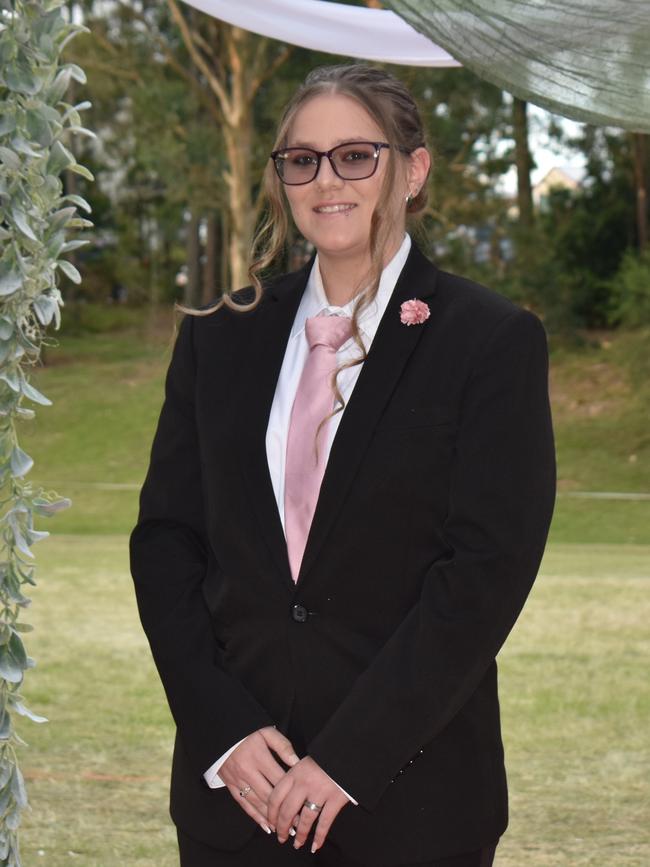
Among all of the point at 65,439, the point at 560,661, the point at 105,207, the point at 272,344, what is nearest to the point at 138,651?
the point at 560,661

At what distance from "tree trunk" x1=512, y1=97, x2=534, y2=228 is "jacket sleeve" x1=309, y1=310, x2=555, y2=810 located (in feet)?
79.2

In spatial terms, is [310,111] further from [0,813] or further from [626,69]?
[0,813]

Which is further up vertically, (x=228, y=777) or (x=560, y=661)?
(x=228, y=777)

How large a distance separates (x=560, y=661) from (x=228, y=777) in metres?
5.20

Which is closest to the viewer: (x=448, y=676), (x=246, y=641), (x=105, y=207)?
(x=448, y=676)

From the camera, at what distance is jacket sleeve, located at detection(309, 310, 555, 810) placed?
2.05 m

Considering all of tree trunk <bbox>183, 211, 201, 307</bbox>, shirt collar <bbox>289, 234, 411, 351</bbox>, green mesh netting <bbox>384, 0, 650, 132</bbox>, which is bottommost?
tree trunk <bbox>183, 211, 201, 307</bbox>

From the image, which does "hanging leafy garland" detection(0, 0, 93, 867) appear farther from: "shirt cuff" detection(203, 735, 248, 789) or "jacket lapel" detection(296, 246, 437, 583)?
"jacket lapel" detection(296, 246, 437, 583)

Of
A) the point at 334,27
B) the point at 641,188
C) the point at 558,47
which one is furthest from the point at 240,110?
the point at 558,47

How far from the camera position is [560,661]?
712 cm

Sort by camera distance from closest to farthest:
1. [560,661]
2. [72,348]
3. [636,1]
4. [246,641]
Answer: [246,641], [636,1], [560,661], [72,348]

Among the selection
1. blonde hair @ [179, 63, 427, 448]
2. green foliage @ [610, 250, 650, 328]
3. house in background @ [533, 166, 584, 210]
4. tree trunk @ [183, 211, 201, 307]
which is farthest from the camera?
tree trunk @ [183, 211, 201, 307]

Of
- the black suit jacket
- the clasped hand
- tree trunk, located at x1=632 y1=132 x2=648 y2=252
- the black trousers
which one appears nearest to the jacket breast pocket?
the black suit jacket

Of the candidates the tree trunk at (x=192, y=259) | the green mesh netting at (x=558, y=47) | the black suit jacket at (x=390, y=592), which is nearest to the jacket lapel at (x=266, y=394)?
the black suit jacket at (x=390, y=592)
